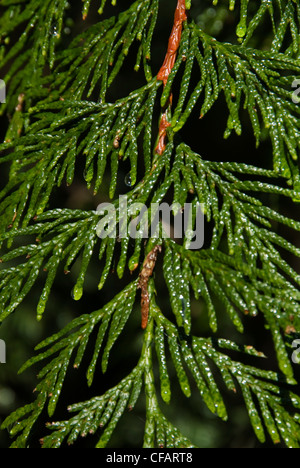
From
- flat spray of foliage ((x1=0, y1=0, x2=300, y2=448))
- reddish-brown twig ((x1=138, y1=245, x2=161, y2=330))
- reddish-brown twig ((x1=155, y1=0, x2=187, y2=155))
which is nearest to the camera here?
flat spray of foliage ((x1=0, y1=0, x2=300, y2=448))

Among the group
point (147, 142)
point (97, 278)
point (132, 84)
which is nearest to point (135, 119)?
point (147, 142)

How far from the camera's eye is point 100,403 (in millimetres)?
1280

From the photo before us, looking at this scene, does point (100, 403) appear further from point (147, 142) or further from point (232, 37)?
point (232, 37)

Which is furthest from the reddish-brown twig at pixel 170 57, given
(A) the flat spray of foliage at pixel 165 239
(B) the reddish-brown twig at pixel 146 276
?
(B) the reddish-brown twig at pixel 146 276

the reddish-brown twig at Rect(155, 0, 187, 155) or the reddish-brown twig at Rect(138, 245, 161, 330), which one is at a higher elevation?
the reddish-brown twig at Rect(155, 0, 187, 155)

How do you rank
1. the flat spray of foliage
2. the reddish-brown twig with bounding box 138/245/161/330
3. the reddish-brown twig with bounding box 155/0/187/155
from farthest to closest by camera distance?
the reddish-brown twig with bounding box 155/0/187/155 < the reddish-brown twig with bounding box 138/245/161/330 < the flat spray of foliage

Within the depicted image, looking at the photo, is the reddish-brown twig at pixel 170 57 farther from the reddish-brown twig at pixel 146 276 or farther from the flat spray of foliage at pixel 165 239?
the reddish-brown twig at pixel 146 276

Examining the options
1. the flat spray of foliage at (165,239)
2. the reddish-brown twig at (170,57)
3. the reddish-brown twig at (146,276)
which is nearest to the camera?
the flat spray of foliage at (165,239)

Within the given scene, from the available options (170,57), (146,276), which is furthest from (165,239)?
(170,57)

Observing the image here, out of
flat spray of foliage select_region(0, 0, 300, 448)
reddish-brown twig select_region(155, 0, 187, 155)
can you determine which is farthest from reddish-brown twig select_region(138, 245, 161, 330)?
reddish-brown twig select_region(155, 0, 187, 155)

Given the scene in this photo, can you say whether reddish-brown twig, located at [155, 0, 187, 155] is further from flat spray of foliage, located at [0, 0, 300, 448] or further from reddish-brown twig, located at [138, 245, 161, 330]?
reddish-brown twig, located at [138, 245, 161, 330]

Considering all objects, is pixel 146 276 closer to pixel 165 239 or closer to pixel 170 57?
pixel 165 239

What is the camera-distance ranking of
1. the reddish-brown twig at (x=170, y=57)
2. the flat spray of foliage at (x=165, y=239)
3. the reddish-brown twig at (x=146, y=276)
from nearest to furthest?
1. the flat spray of foliage at (x=165, y=239)
2. the reddish-brown twig at (x=146, y=276)
3. the reddish-brown twig at (x=170, y=57)

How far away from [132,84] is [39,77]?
1.00 meters
